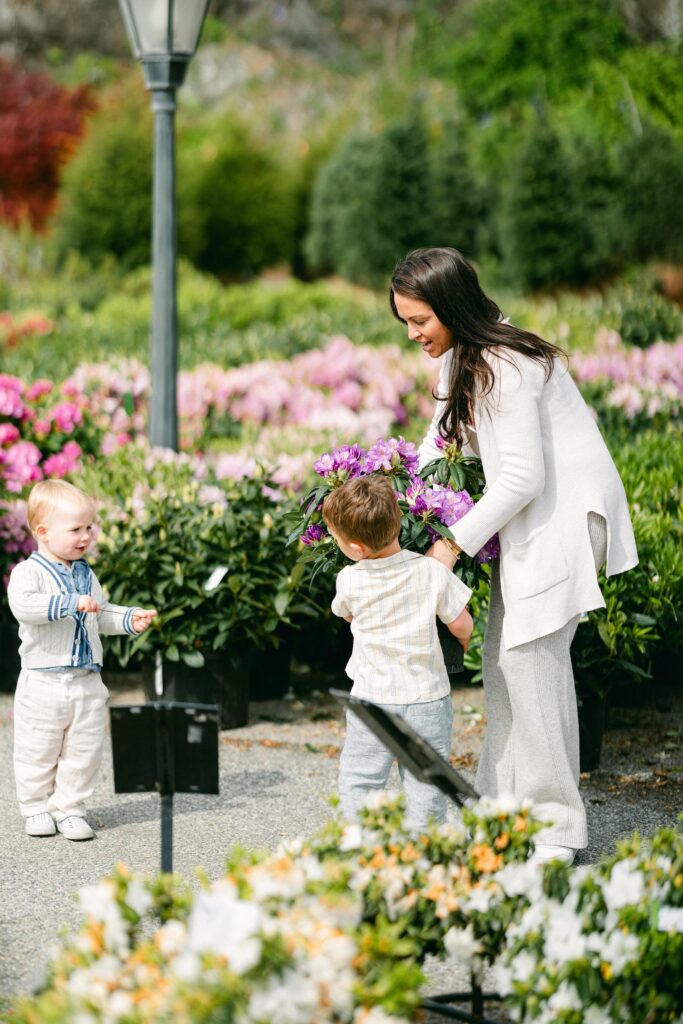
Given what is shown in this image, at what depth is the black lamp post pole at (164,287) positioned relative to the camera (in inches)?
259

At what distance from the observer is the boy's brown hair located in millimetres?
3469

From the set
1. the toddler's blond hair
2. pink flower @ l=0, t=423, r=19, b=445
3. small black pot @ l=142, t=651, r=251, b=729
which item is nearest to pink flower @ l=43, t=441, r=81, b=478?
pink flower @ l=0, t=423, r=19, b=445

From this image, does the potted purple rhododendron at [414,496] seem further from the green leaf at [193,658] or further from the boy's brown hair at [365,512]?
the green leaf at [193,658]

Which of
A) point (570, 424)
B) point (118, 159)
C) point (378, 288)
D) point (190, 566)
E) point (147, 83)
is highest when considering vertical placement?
point (118, 159)

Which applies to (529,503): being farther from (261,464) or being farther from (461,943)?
(261,464)

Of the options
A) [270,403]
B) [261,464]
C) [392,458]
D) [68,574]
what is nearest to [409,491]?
[392,458]

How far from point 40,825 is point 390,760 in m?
1.34

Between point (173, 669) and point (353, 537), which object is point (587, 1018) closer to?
point (353, 537)

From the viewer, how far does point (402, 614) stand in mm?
3562

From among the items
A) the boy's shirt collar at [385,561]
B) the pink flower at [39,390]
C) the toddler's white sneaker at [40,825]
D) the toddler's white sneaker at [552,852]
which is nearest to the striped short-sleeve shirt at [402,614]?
the boy's shirt collar at [385,561]

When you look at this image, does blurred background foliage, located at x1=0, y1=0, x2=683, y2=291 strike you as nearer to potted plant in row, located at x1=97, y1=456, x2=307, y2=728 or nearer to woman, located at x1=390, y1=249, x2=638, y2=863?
potted plant in row, located at x1=97, y1=456, x2=307, y2=728

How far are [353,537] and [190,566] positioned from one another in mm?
2017

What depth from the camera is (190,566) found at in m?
5.41

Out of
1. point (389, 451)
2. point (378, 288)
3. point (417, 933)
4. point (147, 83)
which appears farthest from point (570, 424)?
point (378, 288)
